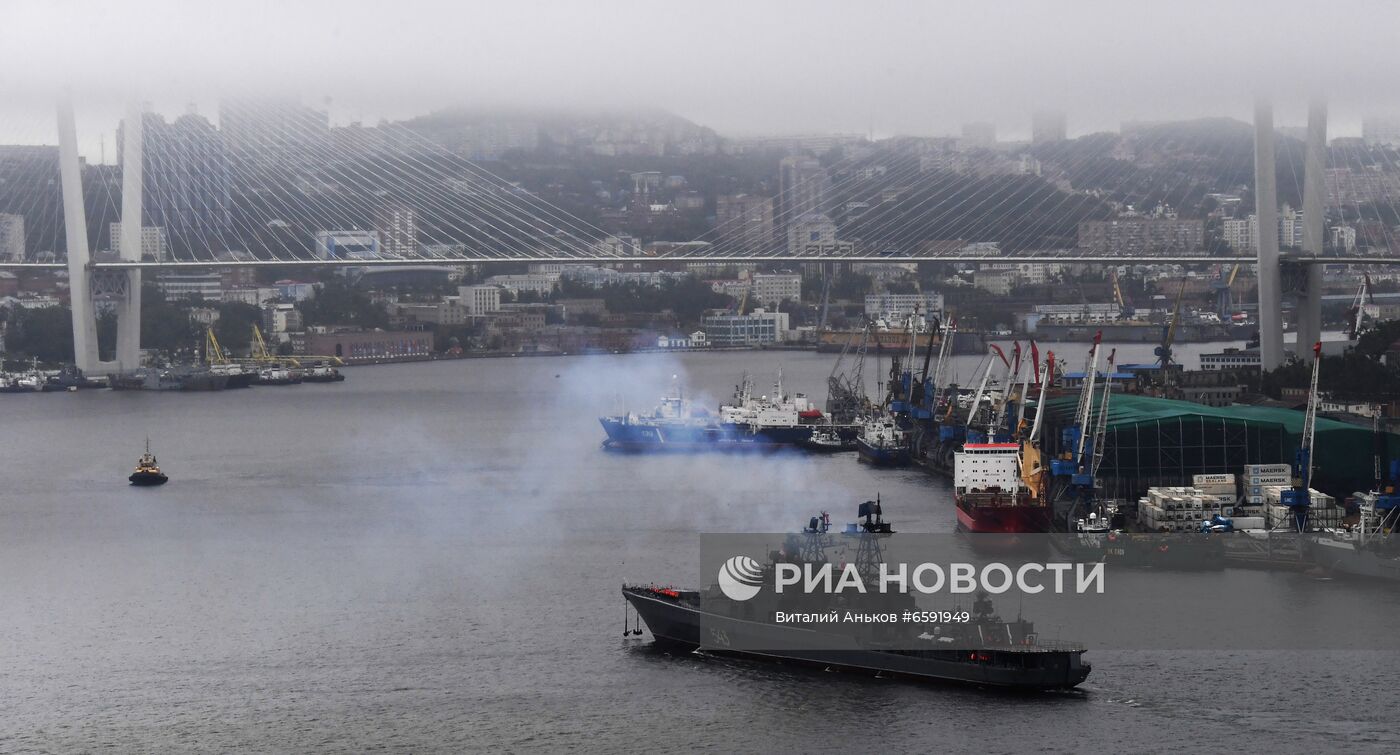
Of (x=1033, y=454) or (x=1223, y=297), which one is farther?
(x=1223, y=297)

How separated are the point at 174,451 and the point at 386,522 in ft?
17.5

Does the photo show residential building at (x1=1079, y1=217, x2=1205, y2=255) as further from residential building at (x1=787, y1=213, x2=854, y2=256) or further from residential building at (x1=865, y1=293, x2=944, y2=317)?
residential building at (x1=865, y1=293, x2=944, y2=317)

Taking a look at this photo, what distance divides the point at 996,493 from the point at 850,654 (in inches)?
159

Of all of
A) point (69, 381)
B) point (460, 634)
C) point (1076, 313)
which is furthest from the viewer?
point (1076, 313)

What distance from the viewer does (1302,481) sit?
38.8 ft

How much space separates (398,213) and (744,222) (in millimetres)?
7228

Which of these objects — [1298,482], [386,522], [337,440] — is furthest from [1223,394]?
[386,522]

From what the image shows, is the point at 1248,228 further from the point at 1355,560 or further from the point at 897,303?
the point at 1355,560

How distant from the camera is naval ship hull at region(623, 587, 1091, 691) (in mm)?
8047

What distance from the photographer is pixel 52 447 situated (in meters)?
17.6

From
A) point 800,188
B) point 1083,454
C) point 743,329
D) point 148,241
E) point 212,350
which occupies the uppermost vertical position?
point 800,188

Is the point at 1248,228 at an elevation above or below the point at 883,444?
above

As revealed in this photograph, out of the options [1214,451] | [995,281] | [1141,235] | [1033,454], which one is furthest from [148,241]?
[1214,451]

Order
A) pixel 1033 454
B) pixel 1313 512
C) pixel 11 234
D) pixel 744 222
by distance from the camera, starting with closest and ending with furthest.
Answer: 1. pixel 1313 512
2. pixel 1033 454
3. pixel 11 234
4. pixel 744 222
